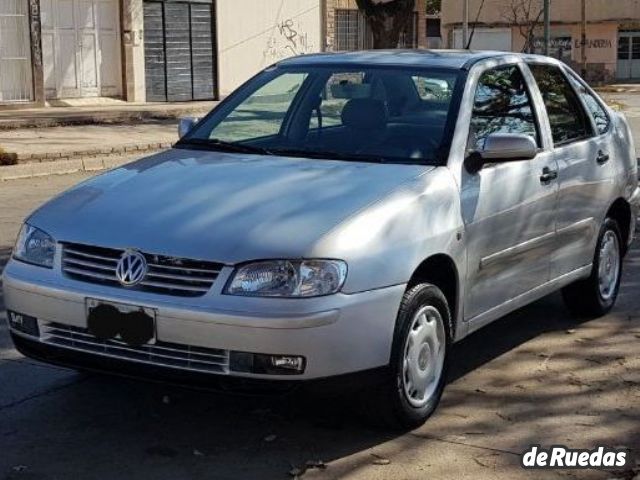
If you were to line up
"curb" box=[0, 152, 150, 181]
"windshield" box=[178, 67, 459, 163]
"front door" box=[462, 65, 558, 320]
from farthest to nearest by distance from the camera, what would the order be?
"curb" box=[0, 152, 150, 181]
"windshield" box=[178, 67, 459, 163]
"front door" box=[462, 65, 558, 320]

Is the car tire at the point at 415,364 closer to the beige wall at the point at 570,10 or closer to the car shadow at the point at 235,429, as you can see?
the car shadow at the point at 235,429

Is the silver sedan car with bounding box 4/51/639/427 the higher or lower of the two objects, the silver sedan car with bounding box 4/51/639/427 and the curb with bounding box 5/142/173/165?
the higher

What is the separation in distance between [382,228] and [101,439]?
153 cm

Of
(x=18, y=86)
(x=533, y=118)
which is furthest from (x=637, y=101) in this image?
(x=533, y=118)

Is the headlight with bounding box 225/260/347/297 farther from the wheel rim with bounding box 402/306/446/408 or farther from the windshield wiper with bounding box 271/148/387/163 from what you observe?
the windshield wiper with bounding box 271/148/387/163

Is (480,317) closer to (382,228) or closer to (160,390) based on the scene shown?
(382,228)

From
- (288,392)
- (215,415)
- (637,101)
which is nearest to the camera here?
(288,392)

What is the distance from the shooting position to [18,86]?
23359mm

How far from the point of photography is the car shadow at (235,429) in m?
4.44

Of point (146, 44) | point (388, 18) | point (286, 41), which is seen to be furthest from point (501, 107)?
point (286, 41)

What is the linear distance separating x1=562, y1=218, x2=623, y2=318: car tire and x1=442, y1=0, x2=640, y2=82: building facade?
50.1 meters

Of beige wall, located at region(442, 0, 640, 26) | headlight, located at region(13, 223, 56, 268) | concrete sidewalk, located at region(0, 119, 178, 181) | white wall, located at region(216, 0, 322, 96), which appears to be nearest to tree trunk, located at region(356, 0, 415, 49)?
concrete sidewalk, located at region(0, 119, 178, 181)

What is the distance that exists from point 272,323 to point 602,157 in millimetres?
3271

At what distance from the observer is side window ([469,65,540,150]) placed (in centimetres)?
557
